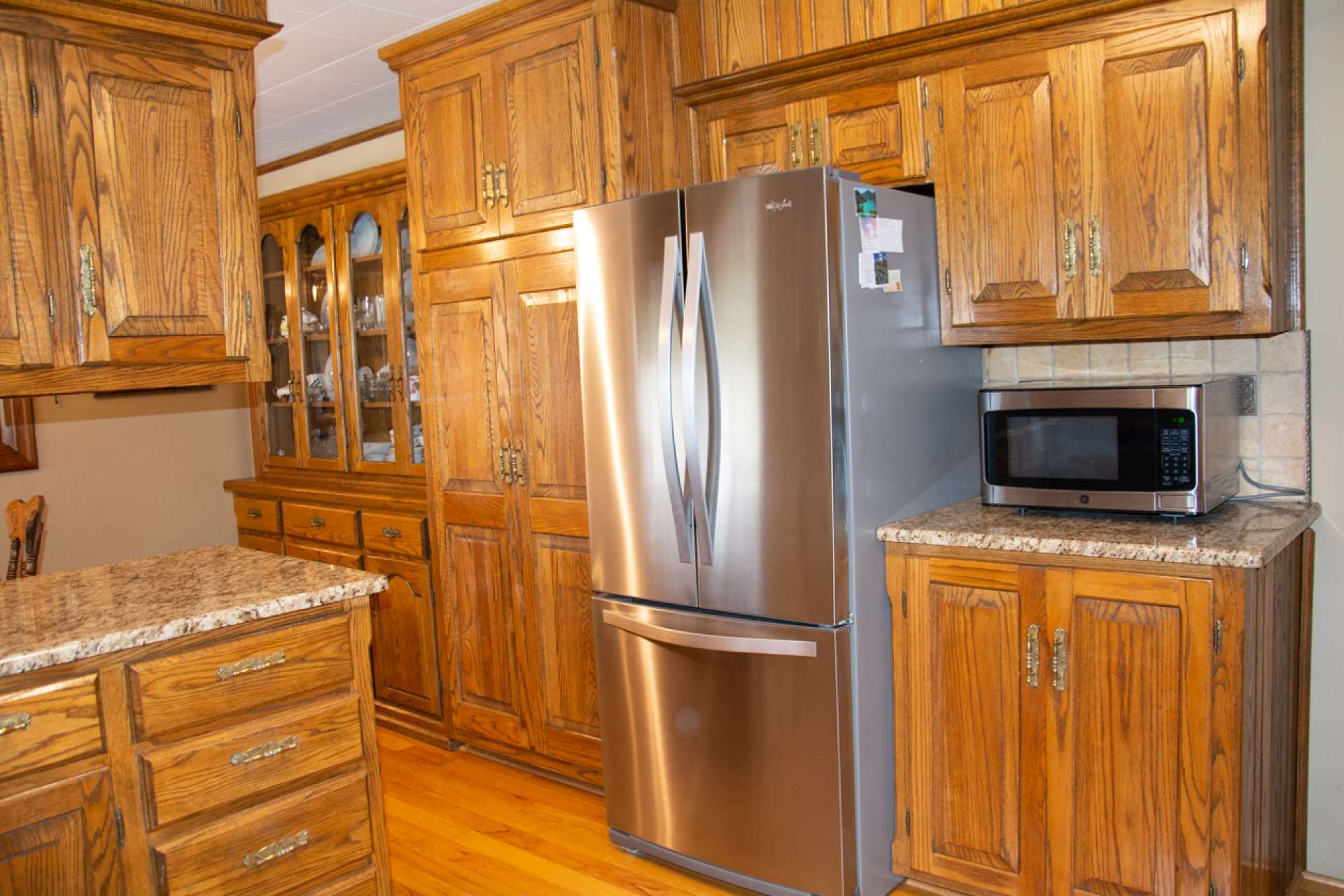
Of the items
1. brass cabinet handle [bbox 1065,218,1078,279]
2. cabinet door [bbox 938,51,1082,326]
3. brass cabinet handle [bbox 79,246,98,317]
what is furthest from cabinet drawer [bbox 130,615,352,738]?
brass cabinet handle [bbox 1065,218,1078,279]

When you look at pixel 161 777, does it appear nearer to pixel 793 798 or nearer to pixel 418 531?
pixel 793 798

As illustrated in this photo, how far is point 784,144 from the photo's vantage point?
2961mm

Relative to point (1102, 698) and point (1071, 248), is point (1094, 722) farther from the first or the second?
point (1071, 248)

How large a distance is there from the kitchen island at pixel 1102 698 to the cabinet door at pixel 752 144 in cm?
111

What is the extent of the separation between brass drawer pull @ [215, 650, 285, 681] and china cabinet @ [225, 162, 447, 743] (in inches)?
64.2

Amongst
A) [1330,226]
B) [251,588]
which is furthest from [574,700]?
[1330,226]

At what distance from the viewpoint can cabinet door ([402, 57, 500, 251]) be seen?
330 cm

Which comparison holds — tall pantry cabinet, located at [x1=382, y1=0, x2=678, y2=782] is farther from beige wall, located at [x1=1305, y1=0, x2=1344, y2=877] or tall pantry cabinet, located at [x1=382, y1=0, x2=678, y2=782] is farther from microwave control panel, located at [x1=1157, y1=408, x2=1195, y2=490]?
beige wall, located at [x1=1305, y1=0, x2=1344, y2=877]

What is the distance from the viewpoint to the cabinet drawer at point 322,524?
4.14 meters

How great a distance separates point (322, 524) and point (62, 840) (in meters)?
2.49

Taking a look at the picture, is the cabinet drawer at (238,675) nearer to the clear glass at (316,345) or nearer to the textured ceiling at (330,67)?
the textured ceiling at (330,67)

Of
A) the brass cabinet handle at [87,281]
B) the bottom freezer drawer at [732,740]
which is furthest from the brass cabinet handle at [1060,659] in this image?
the brass cabinet handle at [87,281]

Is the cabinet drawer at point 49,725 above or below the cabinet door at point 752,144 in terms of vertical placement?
below

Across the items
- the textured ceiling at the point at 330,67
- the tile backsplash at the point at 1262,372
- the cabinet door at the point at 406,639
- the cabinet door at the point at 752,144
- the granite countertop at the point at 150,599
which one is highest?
the textured ceiling at the point at 330,67
